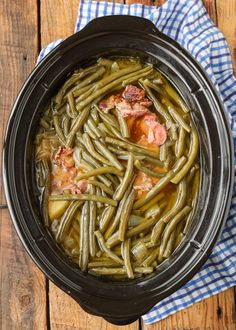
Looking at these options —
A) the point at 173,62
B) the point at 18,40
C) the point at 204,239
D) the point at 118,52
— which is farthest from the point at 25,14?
the point at 204,239

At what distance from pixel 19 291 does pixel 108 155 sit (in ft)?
2.77

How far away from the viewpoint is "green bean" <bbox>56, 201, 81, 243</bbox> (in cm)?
224

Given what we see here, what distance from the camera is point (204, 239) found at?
7.06 ft

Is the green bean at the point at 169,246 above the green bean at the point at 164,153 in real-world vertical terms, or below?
below

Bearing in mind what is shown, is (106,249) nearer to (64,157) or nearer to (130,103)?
(64,157)

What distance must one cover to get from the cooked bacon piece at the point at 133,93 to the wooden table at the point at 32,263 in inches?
23.0

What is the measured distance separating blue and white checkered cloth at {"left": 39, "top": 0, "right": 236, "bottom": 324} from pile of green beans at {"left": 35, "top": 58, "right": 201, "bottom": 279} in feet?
1.14

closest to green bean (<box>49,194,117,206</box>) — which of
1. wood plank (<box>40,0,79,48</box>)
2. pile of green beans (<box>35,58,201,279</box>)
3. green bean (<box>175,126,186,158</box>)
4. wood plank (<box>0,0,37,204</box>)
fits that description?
pile of green beans (<box>35,58,201,279</box>)


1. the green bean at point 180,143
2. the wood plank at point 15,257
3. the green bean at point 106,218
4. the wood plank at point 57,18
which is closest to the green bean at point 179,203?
the green bean at point 180,143

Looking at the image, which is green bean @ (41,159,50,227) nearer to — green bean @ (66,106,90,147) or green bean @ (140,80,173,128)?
green bean @ (66,106,90,147)

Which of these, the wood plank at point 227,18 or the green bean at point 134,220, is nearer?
the green bean at point 134,220

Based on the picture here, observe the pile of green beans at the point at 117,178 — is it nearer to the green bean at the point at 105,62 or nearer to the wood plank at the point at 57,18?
the green bean at the point at 105,62

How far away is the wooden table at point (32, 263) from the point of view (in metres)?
2.59

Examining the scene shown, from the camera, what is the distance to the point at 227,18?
8.78 ft
